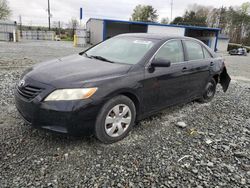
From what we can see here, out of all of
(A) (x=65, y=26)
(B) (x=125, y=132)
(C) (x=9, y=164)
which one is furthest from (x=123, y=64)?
(A) (x=65, y=26)

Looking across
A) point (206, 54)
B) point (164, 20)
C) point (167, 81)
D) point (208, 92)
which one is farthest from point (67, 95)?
point (164, 20)

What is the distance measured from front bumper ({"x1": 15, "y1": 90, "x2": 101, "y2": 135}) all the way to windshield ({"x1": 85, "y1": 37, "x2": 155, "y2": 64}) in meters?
1.08

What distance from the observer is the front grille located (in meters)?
2.63

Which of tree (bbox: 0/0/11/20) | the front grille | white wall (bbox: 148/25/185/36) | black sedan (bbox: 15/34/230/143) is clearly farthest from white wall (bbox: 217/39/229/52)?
tree (bbox: 0/0/11/20)

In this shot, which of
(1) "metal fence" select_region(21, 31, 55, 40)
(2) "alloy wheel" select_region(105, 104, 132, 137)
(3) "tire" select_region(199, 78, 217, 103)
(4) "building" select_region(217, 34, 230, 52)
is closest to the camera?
(2) "alloy wheel" select_region(105, 104, 132, 137)

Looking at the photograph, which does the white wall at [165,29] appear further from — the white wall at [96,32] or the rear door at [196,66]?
the rear door at [196,66]

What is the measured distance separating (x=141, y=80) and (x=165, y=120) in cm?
119

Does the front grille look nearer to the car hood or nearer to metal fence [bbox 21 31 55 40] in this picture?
the car hood

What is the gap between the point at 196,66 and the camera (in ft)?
14.1

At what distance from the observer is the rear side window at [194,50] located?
4.20 meters

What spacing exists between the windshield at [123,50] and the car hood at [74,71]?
242 mm

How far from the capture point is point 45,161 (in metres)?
2.55

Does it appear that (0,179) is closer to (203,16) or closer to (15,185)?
(15,185)

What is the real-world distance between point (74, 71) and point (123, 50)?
3.65 ft
